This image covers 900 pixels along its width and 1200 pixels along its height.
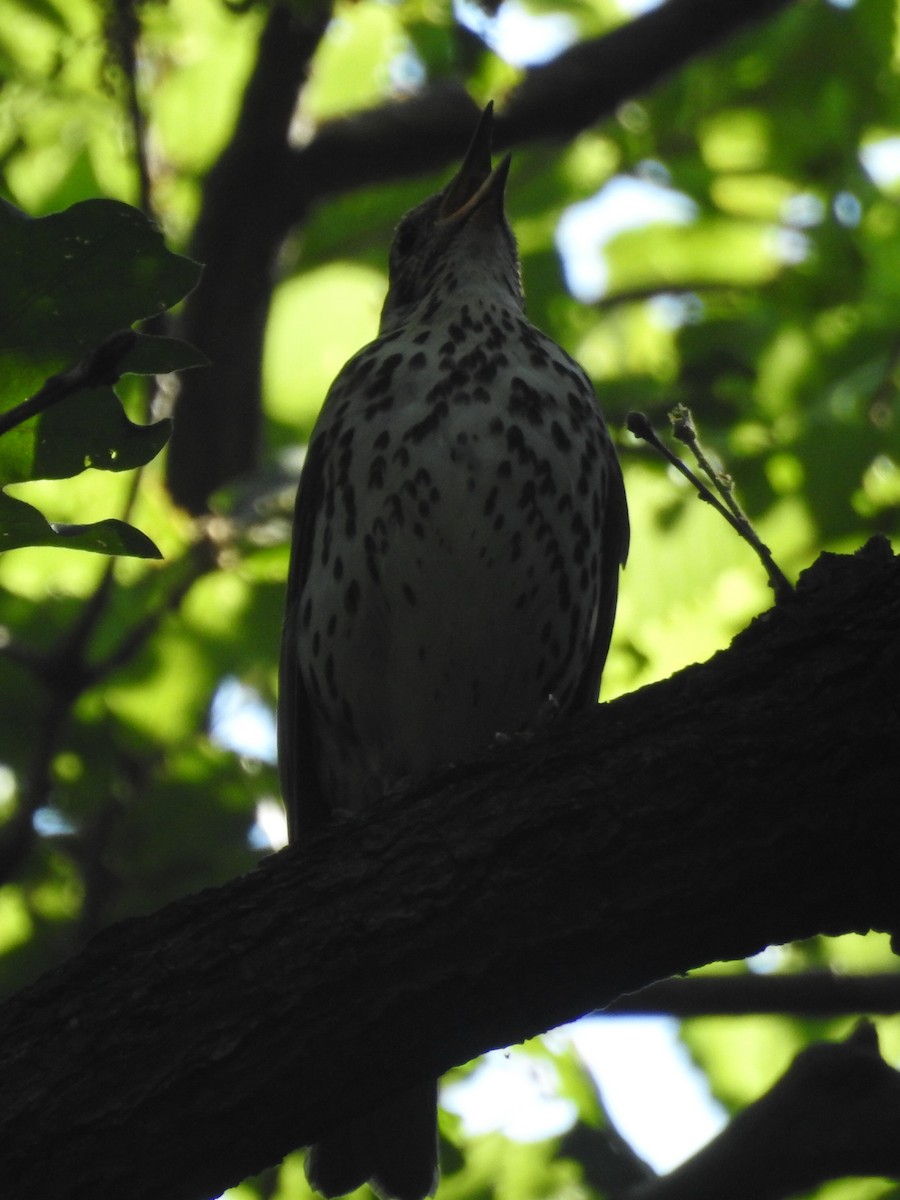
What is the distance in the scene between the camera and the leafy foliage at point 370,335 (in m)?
5.61

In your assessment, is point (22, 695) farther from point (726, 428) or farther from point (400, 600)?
point (726, 428)

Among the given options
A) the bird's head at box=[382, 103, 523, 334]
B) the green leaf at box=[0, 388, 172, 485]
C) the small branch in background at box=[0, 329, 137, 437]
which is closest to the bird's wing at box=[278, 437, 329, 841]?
the bird's head at box=[382, 103, 523, 334]

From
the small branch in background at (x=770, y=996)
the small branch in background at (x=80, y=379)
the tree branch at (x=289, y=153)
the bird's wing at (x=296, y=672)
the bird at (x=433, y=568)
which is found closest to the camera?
the small branch in background at (x=80, y=379)

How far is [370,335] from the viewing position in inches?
304

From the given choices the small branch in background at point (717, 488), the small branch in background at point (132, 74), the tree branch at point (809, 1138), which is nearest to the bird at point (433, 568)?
the small branch in background at point (132, 74)

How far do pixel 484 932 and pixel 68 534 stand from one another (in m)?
1.02

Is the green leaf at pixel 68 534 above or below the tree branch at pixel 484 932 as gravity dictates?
above

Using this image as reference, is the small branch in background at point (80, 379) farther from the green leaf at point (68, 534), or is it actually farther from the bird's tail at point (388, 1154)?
the bird's tail at point (388, 1154)

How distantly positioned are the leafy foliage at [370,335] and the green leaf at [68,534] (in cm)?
81

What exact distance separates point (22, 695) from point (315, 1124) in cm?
290

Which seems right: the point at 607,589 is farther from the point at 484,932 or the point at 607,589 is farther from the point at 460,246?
the point at 484,932

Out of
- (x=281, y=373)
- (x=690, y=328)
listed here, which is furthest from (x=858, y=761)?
(x=281, y=373)

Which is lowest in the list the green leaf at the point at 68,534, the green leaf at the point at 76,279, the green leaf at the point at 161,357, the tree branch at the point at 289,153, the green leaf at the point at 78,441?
the green leaf at the point at 68,534

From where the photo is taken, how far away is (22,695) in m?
5.68
